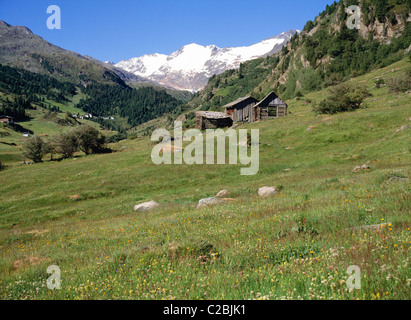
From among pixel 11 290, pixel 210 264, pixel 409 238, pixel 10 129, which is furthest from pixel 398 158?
pixel 10 129

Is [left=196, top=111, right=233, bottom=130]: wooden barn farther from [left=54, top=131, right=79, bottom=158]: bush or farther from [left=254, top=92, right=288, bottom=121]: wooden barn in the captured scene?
[left=54, top=131, right=79, bottom=158]: bush

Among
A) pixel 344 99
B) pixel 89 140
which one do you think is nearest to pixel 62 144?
pixel 89 140

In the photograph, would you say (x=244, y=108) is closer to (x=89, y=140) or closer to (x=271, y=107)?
(x=271, y=107)

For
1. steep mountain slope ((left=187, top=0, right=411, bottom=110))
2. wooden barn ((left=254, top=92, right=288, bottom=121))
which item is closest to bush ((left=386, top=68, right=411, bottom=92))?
wooden barn ((left=254, top=92, right=288, bottom=121))

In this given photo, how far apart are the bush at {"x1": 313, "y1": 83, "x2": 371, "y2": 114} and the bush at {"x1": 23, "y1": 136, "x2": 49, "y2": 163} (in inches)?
2737

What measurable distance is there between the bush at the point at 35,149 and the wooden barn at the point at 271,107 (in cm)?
5906

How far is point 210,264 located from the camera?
19.1 ft

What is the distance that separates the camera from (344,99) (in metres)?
49.5

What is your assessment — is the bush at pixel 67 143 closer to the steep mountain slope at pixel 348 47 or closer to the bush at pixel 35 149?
the bush at pixel 35 149

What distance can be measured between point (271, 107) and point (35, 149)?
214 ft

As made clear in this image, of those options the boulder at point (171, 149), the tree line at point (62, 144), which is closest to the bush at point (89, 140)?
the tree line at point (62, 144)

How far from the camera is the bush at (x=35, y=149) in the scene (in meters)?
62.9

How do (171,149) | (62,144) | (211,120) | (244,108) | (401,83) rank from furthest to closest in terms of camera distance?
(244,108)
(211,120)
(62,144)
(401,83)
(171,149)
